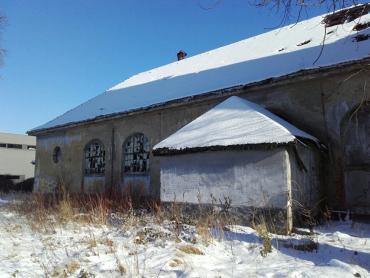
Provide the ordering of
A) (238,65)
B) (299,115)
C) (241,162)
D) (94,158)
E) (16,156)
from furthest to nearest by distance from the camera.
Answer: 1. (16,156)
2. (94,158)
3. (238,65)
4. (299,115)
5. (241,162)

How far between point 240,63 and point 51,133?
33.7 feet

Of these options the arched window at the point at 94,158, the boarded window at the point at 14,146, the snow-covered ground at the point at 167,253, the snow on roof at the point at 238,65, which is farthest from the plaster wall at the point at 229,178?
the boarded window at the point at 14,146

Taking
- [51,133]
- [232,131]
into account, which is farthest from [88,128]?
[232,131]

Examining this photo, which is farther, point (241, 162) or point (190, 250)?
point (241, 162)

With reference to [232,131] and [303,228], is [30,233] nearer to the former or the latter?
[232,131]

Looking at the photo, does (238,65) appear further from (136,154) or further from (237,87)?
(136,154)

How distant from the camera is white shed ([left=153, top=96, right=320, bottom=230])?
25.7 feet

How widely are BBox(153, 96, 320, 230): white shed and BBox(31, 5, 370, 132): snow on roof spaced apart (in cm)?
236

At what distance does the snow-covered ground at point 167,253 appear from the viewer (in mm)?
4713

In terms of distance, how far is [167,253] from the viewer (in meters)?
5.58

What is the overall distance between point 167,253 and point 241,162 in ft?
10.8

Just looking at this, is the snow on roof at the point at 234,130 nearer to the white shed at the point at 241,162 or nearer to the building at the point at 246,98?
the white shed at the point at 241,162

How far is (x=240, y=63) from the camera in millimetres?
13883

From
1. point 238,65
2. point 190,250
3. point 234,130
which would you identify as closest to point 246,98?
point 238,65
